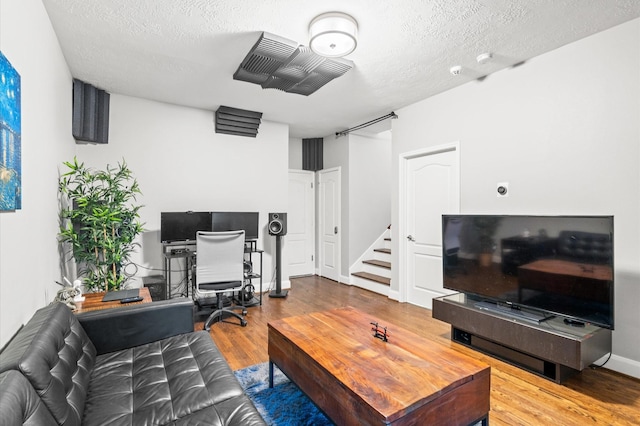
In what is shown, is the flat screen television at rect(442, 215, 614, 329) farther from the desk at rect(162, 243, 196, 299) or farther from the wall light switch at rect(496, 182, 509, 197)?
the desk at rect(162, 243, 196, 299)

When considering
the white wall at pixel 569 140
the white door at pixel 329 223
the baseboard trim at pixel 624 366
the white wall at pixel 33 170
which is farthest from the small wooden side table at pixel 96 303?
the baseboard trim at pixel 624 366

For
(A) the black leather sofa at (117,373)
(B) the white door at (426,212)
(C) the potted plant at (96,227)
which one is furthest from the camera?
(B) the white door at (426,212)

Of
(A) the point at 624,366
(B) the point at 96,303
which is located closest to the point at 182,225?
(B) the point at 96,303

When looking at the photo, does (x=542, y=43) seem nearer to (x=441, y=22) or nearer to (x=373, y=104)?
(x=441, y=22)

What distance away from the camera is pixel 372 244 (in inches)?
226

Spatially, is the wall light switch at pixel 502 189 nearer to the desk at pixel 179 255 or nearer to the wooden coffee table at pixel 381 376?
the wooden coffee table at pixel 381 376

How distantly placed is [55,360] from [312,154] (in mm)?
5271

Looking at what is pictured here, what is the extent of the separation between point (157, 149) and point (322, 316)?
321 cm

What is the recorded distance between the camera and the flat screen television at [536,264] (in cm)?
228

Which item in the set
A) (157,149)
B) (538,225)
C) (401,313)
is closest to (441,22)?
(538,225)

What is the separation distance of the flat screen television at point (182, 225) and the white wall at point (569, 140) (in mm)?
3226

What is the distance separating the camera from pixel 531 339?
2.43 metres

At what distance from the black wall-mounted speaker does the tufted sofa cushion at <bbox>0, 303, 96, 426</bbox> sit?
2.48 m

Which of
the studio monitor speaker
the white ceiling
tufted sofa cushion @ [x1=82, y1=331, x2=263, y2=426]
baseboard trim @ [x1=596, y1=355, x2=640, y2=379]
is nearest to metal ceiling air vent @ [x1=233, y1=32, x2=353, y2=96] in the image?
the white ceiling
